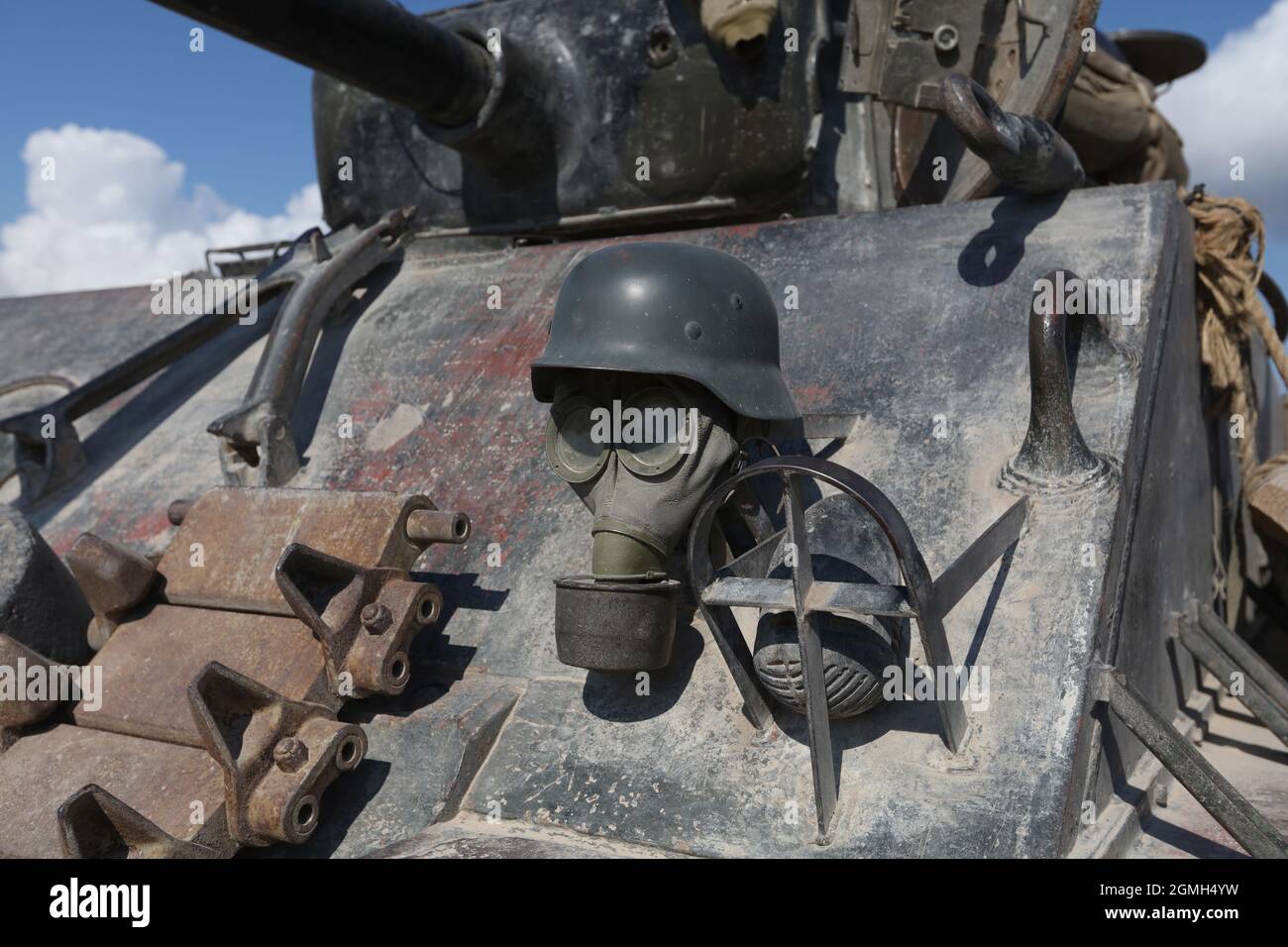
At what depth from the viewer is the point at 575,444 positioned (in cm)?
236

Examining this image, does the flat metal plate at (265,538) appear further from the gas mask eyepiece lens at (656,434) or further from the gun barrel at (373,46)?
the gun barrel at (373,46)

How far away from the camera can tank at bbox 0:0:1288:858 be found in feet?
6.86

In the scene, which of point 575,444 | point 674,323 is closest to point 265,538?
point 575,444

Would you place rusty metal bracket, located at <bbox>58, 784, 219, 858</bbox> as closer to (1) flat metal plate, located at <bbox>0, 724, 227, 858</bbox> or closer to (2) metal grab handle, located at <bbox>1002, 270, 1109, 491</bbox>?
(1) flat metal plate, located at <bbox>0, 724, 227, 858</bbox>

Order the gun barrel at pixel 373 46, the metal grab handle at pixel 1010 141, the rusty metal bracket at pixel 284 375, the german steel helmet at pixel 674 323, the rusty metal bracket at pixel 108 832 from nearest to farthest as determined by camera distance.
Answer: the rusty metal bracket at pixel 108 832 < the german steel helmet at pixel 674 323 < the metal grab handle at pixel 1010 141 < the gun barrel at pixel 373 46 < the rusty metal bracket at pixel 284 375

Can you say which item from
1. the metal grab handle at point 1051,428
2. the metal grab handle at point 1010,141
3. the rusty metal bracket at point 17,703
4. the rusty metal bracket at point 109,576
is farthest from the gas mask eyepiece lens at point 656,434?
the rusty metal bracket at point 17,703

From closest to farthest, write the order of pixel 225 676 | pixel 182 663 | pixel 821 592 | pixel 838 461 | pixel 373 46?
pixel 821 592 → pixel 225 676 → pixel 182 663 → pixel 838 461 → pixel 373 46

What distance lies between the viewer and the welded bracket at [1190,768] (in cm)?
200

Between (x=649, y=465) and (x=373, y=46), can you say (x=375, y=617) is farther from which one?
(x=373, y=46)

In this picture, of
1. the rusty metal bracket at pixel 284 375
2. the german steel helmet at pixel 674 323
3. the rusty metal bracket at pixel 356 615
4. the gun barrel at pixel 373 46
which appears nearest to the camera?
the german steel helmet at pixel 674 323

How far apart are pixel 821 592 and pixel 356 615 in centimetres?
93

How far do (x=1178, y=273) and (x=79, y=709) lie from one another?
2.69 m

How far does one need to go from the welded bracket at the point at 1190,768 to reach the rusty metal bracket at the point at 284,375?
214 centimetres
